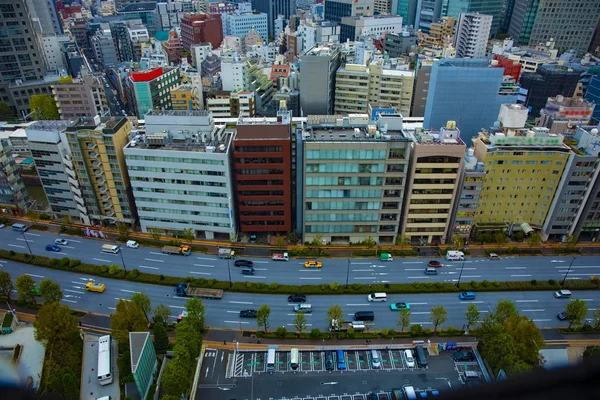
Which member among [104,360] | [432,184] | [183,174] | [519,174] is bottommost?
[104,360]

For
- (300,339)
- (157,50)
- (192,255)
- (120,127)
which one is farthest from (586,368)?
(157,50)

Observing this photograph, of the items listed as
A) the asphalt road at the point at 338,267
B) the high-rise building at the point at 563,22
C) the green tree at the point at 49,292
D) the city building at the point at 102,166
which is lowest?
the asphalt road at the point at 338,267

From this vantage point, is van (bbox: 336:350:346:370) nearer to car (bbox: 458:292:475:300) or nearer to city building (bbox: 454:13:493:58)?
car (bbox: 458:292:475:300)

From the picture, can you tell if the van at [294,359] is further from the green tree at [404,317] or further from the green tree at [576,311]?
the green tree at [576,311]

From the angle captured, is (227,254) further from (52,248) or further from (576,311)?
(576,311)

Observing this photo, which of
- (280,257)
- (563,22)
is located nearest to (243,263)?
(280,257)

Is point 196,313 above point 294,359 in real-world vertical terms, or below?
above

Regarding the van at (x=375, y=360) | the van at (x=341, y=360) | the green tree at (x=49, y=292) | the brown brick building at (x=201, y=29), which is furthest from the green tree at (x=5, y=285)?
the brown brick building at (x=201, y=29)
